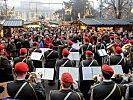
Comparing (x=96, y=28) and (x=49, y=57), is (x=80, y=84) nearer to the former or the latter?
(x=49, y=57)

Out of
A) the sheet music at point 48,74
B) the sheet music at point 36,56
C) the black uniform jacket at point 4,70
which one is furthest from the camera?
the sheet music at point 36,56

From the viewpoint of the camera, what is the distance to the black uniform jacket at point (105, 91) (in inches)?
272

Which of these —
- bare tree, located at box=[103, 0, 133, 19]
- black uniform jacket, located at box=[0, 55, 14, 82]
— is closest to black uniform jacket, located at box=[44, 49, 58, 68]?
black uniform jacket, located at box=[0, 55, 14, 82]

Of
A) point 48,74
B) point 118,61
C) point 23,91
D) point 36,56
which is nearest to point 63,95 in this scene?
point 23,91

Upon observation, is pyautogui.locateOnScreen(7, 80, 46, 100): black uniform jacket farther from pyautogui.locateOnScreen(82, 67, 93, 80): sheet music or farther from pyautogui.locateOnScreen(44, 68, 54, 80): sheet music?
pyautogui.locateOnScreen(44, 68, 54, 80): sheet music

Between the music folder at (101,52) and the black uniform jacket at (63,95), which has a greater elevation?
the black uniform jacket at (63,95)

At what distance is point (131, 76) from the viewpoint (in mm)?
8016

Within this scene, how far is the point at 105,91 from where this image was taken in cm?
689

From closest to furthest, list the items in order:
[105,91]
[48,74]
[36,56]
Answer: [105,91] → [48,74] → [36,56]

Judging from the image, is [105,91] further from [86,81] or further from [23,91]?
[86,81]

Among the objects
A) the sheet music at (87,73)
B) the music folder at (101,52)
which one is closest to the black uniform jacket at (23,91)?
the sheet music at (87,73)

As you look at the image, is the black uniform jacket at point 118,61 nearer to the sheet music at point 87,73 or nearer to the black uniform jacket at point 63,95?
the sheet music at point 87,73

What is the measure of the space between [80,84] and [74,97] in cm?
494

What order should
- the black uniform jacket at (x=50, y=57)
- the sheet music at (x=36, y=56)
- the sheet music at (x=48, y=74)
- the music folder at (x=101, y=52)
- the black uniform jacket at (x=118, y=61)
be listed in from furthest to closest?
the music folder at (x=101, y=52) < the black uniform jacket at (x=50, y=57) < the sheet music at (x=36, y=56) < the black uniform jacket at (x=118, y=61) < the sheet music at (x=48, y=74)
